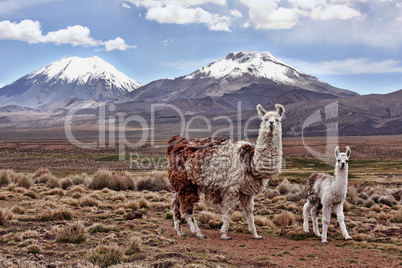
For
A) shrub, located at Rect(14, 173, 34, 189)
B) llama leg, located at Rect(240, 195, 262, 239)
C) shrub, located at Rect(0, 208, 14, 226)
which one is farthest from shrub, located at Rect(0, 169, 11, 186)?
llama leg, located at Rect(240, 195, 262, 239)

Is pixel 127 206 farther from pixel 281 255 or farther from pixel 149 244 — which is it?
pixel 281 255

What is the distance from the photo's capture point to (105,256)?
260 inches

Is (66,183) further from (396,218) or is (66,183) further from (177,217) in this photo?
(396,218)

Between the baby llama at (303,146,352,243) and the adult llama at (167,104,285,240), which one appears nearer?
the adult llama at (167,104,285,240)

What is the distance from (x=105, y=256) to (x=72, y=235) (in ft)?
6.37

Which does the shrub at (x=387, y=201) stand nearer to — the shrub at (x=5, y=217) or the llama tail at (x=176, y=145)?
the llama tail at (x=176, y=145)

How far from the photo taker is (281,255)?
24.9ft

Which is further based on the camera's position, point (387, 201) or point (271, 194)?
point (271, 194)

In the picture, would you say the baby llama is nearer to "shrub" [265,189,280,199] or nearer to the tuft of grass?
"shrub" [265,189,280,199]

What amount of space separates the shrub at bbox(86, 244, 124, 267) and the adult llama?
2.69 meters

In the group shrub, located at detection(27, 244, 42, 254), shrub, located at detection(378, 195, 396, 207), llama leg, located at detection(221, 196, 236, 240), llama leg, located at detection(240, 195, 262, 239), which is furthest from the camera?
shrub, located at detection(378, 195, 396, 207)

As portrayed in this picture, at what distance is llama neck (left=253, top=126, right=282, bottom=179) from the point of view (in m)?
8.37

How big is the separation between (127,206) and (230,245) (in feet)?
19.6

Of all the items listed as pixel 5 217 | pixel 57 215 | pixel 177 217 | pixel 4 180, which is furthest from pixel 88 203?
A: pixel 4 180
